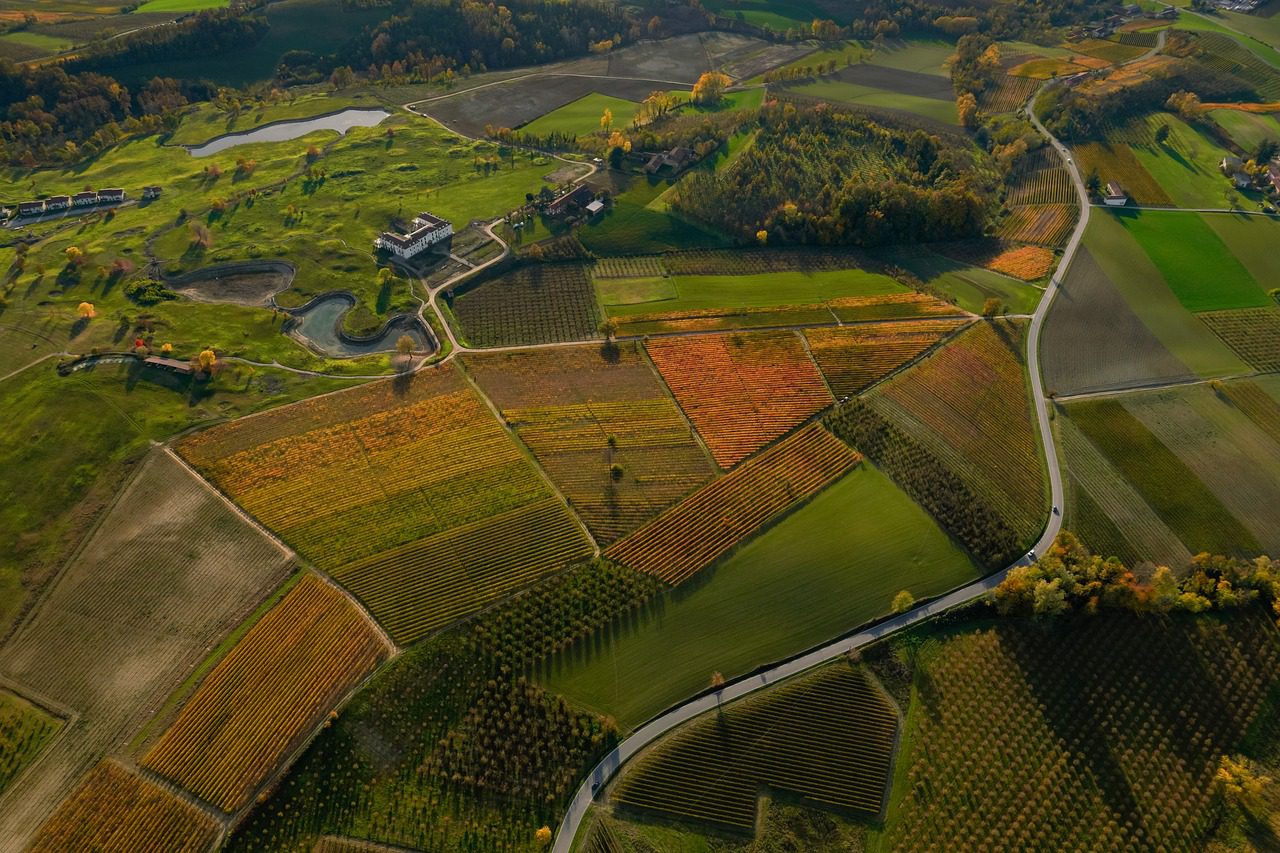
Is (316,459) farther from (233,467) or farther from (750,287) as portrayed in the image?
(750,287)

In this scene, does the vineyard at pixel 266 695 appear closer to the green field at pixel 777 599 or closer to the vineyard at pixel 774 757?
the green field at pixel 777 599

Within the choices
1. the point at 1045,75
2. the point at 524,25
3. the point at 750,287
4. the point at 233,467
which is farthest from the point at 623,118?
the point at 233,467

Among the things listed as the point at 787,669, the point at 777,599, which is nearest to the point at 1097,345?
the point at 777,599

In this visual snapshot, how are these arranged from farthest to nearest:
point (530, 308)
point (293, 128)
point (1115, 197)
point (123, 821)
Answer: point (293, 128) < point (1115, 197) < point (530, 308) < point (123, 821)

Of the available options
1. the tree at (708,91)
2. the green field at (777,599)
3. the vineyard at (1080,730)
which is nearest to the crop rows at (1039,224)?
the green field at (777,599)

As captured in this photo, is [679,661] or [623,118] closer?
[679,661]

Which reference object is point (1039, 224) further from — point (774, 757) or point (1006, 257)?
point (774, 757)
